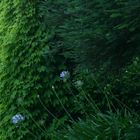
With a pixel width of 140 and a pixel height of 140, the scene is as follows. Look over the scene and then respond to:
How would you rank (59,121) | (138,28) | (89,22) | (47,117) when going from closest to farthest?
(138,28)
(89,22)
(59,121)
(47,117)

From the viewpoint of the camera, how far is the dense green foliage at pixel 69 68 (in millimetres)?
3842

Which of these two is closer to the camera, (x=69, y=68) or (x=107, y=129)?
(x=107, y=129)

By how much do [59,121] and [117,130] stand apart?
A: 139cm

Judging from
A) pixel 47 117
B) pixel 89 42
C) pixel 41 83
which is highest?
pixel 89 42

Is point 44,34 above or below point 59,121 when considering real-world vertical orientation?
above

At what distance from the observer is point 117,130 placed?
420cm

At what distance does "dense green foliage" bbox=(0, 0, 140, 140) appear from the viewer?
3.84 m

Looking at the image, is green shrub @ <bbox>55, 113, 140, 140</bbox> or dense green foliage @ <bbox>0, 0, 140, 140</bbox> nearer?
dense green foliage @ <bbox>0, 0, 140, 140</bbox>

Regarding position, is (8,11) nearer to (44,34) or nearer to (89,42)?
(44,34)

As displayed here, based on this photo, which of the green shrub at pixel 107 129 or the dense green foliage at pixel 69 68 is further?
the green shrub at pixel 107 129

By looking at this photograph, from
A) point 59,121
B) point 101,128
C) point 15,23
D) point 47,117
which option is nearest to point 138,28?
Result: point 101,128

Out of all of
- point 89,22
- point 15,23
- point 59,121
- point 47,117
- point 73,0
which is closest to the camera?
point 89,22

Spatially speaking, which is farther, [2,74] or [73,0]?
[2,74]

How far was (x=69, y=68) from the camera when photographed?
5918 millimetres
